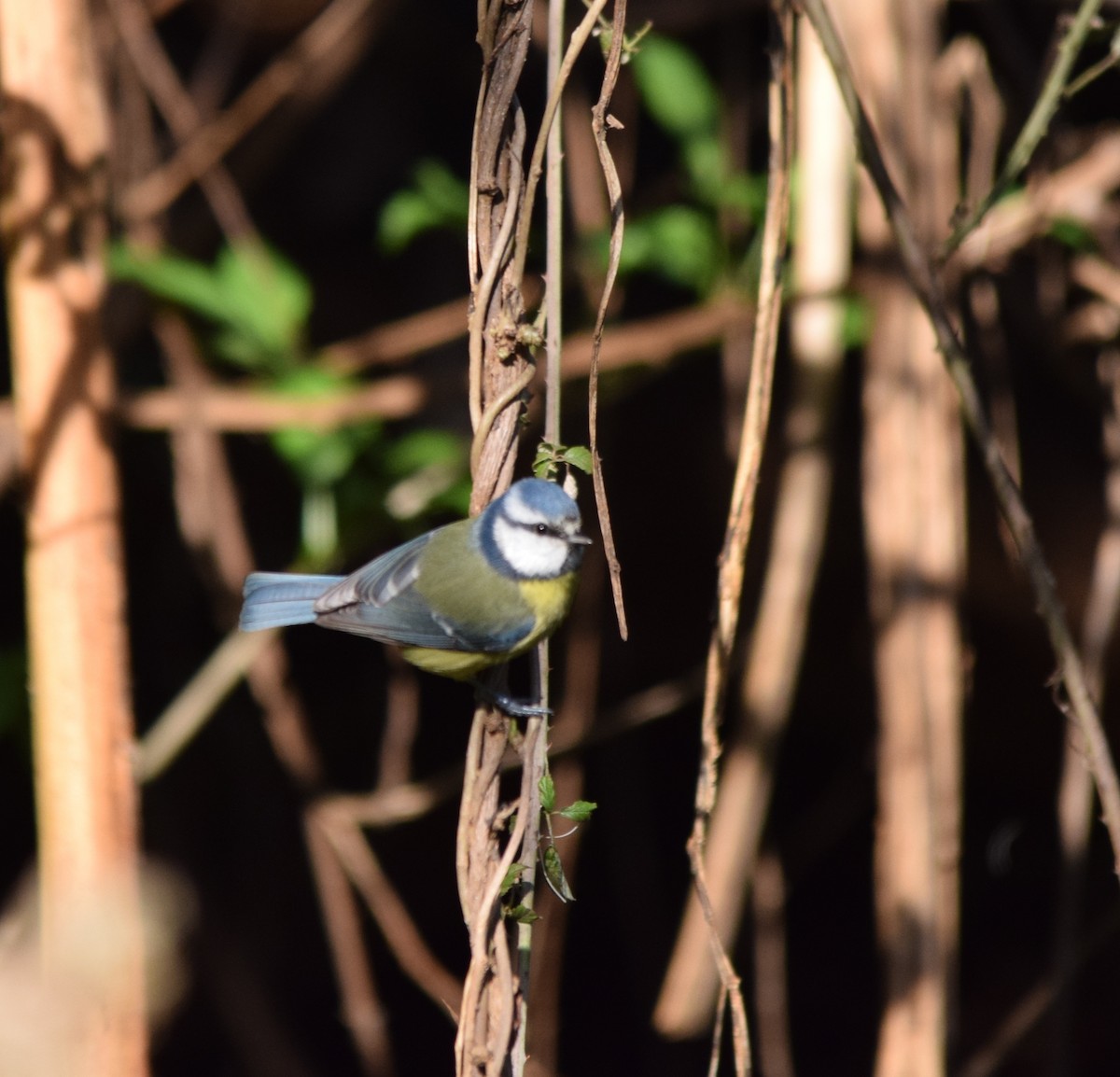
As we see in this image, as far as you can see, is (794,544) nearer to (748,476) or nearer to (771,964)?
(748,476)

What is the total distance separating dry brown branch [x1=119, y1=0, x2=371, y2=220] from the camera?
2934 millimetres

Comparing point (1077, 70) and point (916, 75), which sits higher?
point (1077, 70)

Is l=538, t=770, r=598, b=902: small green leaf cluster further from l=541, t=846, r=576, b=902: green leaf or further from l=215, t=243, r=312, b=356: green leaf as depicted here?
l=215, t=243, r=312, b=356: green leaf

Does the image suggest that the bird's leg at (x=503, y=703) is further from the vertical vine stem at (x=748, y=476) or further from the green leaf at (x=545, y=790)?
the vertical vine stem at (x=748, y=476)

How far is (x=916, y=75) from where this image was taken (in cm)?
244

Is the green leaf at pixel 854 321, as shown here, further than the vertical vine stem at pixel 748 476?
Yes

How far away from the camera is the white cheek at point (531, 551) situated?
1.97 meters

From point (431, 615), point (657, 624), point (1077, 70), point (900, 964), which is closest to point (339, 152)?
point (657, 624)

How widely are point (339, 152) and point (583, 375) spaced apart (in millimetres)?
2174

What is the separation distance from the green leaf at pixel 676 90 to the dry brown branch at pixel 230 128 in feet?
2.90

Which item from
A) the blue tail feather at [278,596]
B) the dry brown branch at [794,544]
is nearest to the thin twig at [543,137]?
the blue tail feather at [278,596]

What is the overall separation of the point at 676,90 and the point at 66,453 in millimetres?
1389

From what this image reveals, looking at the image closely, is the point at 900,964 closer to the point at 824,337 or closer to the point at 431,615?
the point at 431,615

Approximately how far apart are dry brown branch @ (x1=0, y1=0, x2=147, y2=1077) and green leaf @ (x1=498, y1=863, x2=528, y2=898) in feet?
2.89
